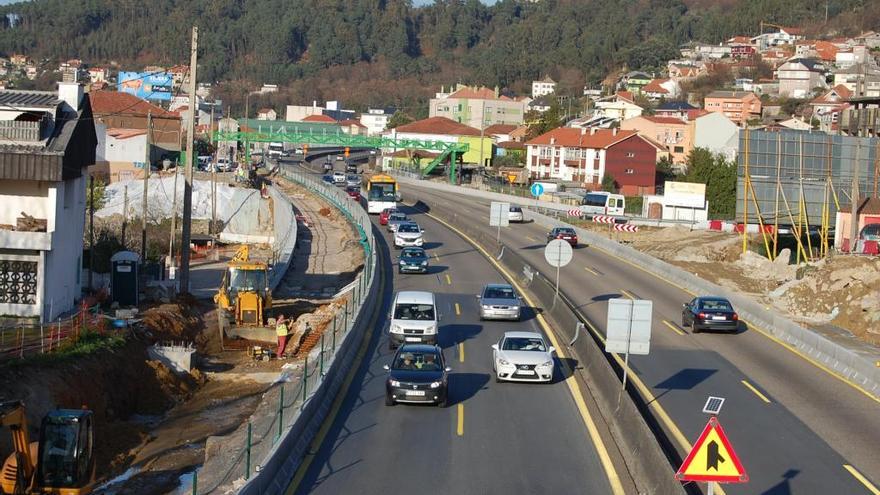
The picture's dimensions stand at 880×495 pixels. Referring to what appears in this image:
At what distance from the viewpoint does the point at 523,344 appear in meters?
28.9

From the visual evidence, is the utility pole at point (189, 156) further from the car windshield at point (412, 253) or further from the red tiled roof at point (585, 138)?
the red tiled roof at point (585, 138)

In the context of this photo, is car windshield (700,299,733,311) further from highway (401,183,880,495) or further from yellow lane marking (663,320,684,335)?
yellow lane marking (663,320,684,335)

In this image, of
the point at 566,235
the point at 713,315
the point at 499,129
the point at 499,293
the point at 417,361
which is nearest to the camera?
the point at 417,361

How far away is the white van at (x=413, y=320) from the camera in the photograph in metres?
32.2

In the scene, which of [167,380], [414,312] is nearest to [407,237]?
[414,312]

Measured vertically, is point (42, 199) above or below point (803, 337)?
above

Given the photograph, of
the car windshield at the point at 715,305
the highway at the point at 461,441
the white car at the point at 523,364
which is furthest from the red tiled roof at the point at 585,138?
the white car at the point at 523,364

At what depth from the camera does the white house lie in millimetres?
35312

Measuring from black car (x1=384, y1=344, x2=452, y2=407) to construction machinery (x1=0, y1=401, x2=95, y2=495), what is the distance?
801 cm

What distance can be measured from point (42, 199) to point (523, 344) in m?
19.5

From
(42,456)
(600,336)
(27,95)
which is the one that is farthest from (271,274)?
(42,456)

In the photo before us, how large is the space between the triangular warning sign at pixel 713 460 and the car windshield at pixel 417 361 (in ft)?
35.9

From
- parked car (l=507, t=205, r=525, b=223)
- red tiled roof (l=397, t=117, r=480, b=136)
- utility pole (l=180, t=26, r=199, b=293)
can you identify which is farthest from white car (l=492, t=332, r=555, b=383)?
red tiled roof (l=397, t=117, r=480, b=136)

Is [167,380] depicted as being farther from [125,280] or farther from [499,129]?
[499,129]
